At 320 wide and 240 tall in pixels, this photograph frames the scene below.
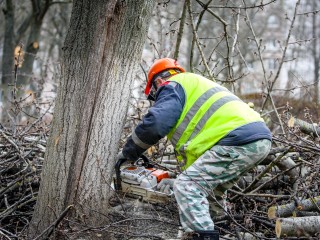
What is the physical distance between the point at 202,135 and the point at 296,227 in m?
1.01

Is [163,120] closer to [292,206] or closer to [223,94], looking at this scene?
[223,94]

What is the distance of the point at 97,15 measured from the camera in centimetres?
373

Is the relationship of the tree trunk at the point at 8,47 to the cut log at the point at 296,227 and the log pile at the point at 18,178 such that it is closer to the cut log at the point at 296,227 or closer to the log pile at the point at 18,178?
the log pile at the point at 18,178

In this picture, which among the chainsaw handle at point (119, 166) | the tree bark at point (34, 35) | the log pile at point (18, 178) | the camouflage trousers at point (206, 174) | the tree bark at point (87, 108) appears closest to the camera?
the camouflage trousers at point (206, 174)

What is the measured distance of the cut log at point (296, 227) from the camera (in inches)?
138

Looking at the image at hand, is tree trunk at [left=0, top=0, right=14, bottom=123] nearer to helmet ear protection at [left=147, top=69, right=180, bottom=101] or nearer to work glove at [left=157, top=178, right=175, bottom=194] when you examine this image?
helmet ear protection at [left=147, top=69, right=180, bottom=101]

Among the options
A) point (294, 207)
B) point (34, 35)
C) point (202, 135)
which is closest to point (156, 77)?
point (202, 135)

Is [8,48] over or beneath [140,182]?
over

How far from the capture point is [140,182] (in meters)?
4.05

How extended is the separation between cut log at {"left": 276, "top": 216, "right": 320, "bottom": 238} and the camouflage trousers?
53 cm

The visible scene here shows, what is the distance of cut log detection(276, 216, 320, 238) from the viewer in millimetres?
3518

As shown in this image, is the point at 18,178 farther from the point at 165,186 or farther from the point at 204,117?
the point at 204,117

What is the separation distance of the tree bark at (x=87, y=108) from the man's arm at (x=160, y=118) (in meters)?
0.29

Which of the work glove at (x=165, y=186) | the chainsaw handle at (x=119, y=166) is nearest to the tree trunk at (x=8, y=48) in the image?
the chainsaw handle at (x=119, y=166)
